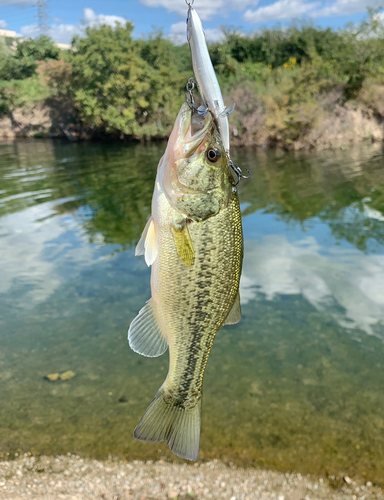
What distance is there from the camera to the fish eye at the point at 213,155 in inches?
86.4

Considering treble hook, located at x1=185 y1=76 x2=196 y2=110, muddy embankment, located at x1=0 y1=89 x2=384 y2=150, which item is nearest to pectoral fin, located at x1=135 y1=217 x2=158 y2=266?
treble hook, located at x1=185 y1=76 x2=196 y2=110

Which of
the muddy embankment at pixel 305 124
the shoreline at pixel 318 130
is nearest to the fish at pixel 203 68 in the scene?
the shoreline at pixel 318 130

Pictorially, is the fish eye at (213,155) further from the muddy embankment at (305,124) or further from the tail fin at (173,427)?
the muddy embankment at (305,124)

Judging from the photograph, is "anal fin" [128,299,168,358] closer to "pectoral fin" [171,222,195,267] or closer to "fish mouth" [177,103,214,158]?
"pectoral fin" [171,222,195,267]

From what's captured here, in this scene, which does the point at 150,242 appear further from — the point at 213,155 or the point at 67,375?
the point at 67,375

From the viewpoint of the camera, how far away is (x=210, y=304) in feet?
7.56

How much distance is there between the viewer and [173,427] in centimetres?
249

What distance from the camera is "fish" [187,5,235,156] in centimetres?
190

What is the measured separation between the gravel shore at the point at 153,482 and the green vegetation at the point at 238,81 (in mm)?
23942

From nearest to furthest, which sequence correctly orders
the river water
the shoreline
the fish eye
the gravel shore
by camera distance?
the fish eye, the gravel shore, the river water, the shoreline

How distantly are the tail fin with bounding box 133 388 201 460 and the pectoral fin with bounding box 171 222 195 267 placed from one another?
0.93m

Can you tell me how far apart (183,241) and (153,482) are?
329 cm

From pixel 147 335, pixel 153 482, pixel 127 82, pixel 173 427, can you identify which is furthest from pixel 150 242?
pixel 127 82

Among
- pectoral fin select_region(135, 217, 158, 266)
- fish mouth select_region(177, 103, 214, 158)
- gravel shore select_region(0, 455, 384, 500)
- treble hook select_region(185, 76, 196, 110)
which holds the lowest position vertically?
gravel shore select_region(0, 455, 384, 500)
